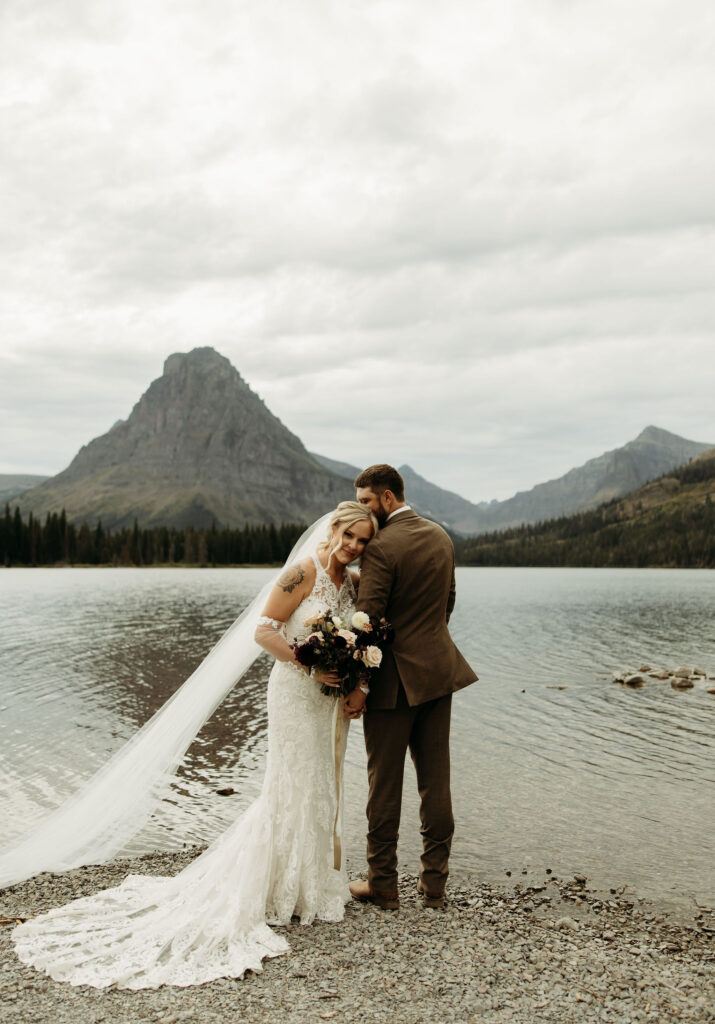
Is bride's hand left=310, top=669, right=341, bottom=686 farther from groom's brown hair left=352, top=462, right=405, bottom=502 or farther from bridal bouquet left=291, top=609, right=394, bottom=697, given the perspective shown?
groom's brown hair left=352, top=462, right=405, bottom=502

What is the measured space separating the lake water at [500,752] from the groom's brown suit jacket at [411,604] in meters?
4.19

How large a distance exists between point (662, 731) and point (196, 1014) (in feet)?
57.7

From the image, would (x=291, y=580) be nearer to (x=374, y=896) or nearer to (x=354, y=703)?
(x=354, y=703)

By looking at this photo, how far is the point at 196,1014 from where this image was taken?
5391 millimetres

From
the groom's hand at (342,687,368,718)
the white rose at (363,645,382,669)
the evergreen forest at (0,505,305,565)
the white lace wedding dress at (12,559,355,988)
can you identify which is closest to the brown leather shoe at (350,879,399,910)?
the white lace wedding dress at (12,559,355,988)

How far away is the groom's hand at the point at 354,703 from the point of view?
7.13 m

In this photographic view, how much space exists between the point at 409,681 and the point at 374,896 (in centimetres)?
242

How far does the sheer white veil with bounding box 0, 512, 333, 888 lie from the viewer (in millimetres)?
7941

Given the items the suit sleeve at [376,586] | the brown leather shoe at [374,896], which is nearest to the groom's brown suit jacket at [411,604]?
the suit sleeve at [376,586]

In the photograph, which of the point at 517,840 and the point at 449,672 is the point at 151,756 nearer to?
the point at 449,672

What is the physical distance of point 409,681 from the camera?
7.21 metres

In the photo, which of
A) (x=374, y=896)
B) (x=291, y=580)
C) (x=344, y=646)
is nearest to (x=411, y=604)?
(x=344, y=646)

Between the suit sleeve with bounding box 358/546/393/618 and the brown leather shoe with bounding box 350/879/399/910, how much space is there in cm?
302

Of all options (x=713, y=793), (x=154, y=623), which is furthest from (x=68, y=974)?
(x=154, y=623)
